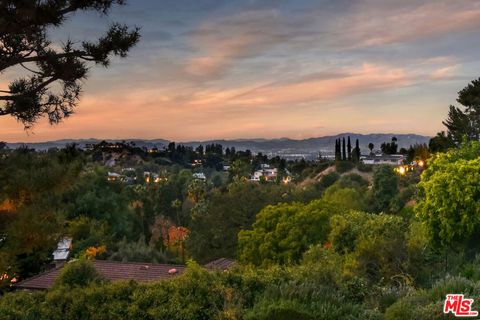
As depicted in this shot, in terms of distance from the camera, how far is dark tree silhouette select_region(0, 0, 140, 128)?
10648mm

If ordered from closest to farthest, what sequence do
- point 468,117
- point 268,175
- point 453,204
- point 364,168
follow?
point 453,204 → point 468,117 → point 364,168 → point 268,175

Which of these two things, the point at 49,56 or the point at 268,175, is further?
the point at 268,175

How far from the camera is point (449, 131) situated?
47.5 meters

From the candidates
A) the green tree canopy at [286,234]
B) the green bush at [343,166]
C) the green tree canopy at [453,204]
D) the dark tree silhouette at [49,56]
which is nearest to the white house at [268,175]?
the green bush at [343,166]

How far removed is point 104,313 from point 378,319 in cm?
612

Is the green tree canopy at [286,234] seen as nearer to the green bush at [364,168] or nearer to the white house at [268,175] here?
the green bush at [364,168]

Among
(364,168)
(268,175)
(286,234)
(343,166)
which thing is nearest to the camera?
(286,234)

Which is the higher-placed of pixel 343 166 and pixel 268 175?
pixel 343 166

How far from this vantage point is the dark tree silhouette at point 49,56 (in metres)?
10.6

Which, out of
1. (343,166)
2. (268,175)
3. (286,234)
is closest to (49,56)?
(286,234)

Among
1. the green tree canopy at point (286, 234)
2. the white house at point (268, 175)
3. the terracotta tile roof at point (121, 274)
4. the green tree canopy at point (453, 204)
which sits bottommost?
the white house at point (268, 175)

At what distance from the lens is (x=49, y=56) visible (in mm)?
10938

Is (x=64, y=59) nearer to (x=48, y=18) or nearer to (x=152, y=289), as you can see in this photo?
(x=48, y=18)

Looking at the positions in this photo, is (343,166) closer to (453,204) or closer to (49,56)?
(453,204)
